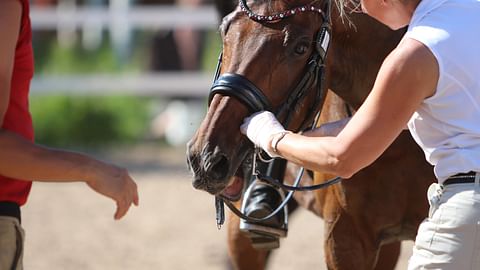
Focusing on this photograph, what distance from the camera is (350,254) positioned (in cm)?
423

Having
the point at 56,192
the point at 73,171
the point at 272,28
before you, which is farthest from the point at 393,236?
the point at 56,192

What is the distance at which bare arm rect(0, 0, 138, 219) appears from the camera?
128 inches

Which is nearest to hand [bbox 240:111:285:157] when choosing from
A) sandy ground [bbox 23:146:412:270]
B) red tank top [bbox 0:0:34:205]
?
red tank top [bbox 0:0:34:205]

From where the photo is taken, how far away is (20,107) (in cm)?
357

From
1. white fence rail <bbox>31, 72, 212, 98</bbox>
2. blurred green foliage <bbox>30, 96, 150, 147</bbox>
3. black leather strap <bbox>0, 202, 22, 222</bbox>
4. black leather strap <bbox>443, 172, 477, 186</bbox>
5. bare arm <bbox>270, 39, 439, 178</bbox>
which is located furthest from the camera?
white fence rail <bbox>31, 72, 212, 98</bbox>

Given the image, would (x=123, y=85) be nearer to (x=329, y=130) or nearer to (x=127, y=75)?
(x=127, y=75)

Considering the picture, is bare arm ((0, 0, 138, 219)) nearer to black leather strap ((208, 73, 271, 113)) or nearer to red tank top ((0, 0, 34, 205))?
red tank top ((0, 0, 34, 205))

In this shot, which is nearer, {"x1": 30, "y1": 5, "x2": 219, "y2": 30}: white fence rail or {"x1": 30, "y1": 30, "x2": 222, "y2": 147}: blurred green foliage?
{"x1": 30, "y1": 30, "x2": 222, "y2": 147}: blurred green foliage

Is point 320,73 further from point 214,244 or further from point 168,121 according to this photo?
point 168,121

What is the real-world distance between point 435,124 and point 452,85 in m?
0.14

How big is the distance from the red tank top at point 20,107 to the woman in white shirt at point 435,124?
3.18ft

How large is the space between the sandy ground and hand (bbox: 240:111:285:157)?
345 cm

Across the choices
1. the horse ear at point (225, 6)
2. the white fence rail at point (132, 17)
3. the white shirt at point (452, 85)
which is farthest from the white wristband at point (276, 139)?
the white fence rail at point (132, 17)

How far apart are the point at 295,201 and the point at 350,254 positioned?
4.63 feet
